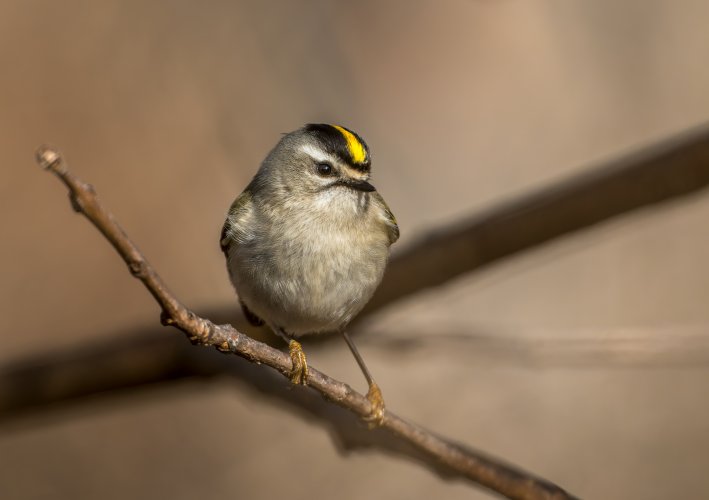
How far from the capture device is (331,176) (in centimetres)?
244

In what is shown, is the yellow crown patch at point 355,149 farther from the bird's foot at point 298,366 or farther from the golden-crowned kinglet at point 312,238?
the bird's foot at point 298,366

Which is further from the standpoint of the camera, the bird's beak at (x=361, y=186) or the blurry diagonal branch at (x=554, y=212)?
the blurry diagonal branch at (x=554, y=212)

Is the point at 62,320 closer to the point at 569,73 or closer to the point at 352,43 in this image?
the point at 352,43

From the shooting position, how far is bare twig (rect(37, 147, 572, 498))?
3.79 feet

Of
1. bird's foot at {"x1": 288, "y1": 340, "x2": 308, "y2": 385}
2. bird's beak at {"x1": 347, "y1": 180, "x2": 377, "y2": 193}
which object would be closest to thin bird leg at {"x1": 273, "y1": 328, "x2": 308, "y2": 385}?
bird's foot at {"x1": 288, "y1": 340, "x2": 308, "y2": 385}

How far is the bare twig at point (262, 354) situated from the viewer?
115 centimetres

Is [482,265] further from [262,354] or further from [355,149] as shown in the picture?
[262,354]

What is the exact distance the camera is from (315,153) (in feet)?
8.13

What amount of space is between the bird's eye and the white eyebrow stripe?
1 centimetres

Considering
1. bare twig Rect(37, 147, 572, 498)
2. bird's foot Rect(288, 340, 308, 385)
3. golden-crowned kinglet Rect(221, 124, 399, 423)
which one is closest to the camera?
bare twig Rect(37, 147, 572, 498)

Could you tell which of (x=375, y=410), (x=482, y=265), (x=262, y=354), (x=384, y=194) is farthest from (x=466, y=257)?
(x=384, y=194)

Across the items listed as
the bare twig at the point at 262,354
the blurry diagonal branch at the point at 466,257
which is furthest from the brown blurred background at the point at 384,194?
the bare twig at the point at 262,354

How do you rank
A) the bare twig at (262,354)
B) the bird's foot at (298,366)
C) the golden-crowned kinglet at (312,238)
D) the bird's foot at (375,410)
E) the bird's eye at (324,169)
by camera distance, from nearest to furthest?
the bare twig at (262,354) → the bird's foot at (298,366) → the bird's foot at (375,410) → the golden-crowned kinglet at (312,238) → the bird's eye at (324,169)

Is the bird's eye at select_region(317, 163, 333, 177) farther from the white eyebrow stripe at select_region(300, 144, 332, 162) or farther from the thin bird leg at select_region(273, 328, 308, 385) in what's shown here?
the thin bird leg at select_region(273, 328, 308, 385)
